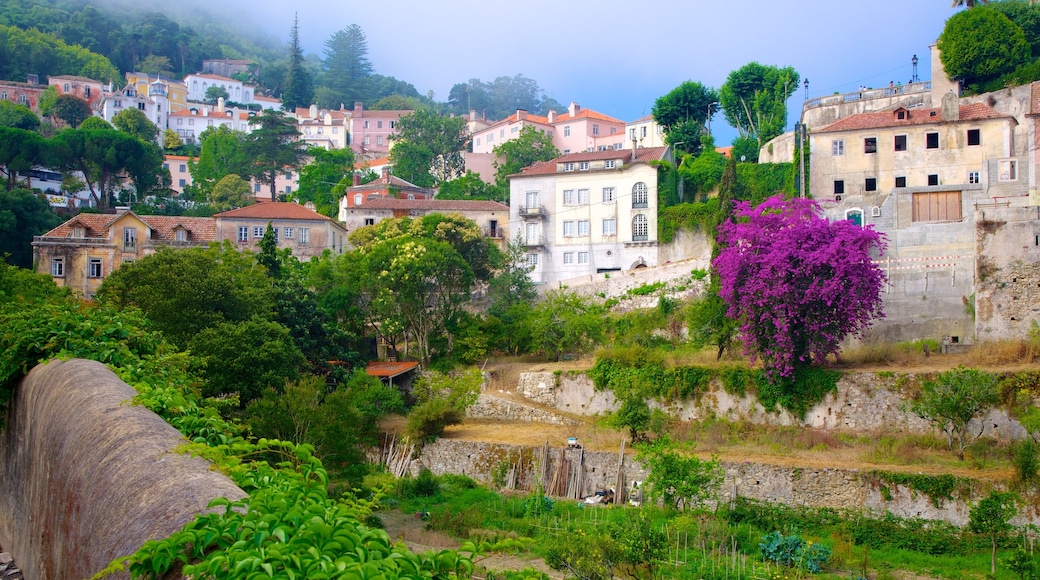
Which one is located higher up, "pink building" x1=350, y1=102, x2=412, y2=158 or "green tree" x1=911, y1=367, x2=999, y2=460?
"pink building" x1=350, y1=102, x2=412, y2=158

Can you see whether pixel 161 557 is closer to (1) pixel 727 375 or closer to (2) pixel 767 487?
(2) pixel 767 487

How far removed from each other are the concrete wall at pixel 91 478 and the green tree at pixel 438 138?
243ft

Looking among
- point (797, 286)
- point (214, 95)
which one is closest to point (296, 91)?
point (214, 95)

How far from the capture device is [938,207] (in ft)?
120

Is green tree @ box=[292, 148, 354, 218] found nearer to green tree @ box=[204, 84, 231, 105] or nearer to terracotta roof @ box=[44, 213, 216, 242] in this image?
terracotta roof @ box=[44, 213, 216, 242]

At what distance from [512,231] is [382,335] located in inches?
523

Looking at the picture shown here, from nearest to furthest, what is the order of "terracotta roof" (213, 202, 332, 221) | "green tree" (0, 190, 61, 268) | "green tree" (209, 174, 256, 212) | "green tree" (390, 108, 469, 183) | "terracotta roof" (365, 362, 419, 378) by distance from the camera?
1. "terracotta roof" (365, 362, 419, 378)
2. "green tree" (0, 190, 61, 268)
3. "terracotta roof" (213, 202, 332, 221)
4. "green tree" (209, 174, 256, 212)
5. "green tree" (390, 108, 469, 183)

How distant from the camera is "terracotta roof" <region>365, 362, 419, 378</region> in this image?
3984 centimetres

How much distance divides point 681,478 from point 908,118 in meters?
28.0

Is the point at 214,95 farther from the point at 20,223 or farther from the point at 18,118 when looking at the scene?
the point at 20,223

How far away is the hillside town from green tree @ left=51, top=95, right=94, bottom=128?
1844 inches

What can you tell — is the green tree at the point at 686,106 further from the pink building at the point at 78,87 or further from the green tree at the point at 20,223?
the pink building at the point at 78,87

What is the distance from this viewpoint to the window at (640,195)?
5150 cm

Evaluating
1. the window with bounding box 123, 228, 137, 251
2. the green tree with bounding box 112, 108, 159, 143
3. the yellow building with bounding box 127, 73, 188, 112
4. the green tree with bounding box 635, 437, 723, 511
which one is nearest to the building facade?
the window with bounding box 123, 228, 137, 251
